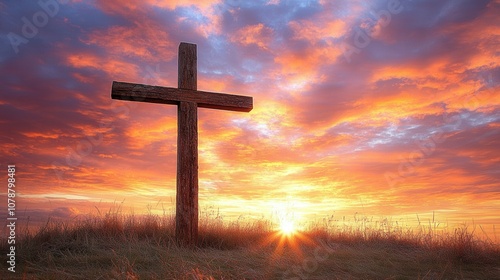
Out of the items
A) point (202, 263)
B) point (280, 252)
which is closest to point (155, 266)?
point (202, 263)

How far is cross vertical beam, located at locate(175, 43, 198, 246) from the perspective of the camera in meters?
7.39

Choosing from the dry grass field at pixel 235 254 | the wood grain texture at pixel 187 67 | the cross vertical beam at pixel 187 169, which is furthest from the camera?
the wood grain texture at pixel 187 67

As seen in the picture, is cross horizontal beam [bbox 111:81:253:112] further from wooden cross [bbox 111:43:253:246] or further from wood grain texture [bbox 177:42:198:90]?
wood grain texture [bbox 177:42:198:90]

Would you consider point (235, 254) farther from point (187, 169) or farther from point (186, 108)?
point (186, 108)

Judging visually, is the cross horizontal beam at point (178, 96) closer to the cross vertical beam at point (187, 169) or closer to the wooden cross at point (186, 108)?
the wooden cross at point (186, 108)

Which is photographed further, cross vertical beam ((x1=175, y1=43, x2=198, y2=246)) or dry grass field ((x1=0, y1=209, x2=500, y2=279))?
Result: cross vertical beam ((x1=175, y1=43, x2=198, y2=246))

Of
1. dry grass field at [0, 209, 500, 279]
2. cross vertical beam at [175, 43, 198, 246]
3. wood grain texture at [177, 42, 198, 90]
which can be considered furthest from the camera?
wood grain texture at [177, 42, 198, 90]

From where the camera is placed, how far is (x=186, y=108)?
7848 mm

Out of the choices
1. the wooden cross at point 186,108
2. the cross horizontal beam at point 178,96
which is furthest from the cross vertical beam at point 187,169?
the cross horizontal beam at point 178,96

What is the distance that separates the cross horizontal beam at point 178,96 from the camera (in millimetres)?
7445

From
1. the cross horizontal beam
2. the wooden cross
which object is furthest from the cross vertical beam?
the cross horizontal beam

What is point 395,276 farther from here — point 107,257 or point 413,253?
point 107,257

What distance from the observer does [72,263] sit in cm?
557

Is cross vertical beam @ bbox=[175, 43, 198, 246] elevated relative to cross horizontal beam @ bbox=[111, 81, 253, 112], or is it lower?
lower
